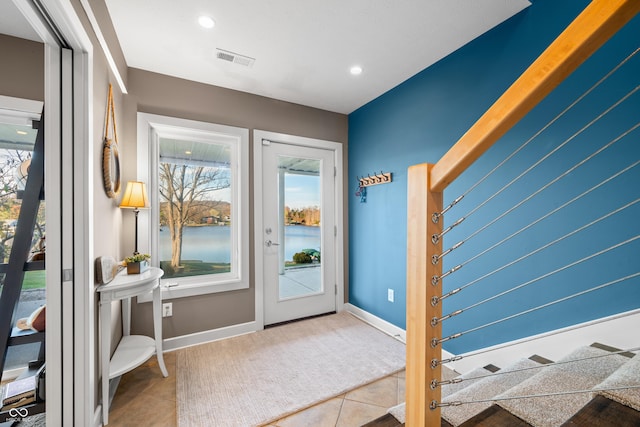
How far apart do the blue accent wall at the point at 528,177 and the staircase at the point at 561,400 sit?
0.39 meters

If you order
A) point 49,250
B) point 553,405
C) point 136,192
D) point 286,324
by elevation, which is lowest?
point 286,324

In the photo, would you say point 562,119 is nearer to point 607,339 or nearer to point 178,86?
point 607,339

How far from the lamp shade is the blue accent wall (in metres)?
2.20

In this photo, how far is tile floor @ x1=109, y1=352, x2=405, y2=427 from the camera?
1684mm

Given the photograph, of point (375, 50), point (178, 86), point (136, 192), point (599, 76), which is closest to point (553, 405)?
point (599, 76)

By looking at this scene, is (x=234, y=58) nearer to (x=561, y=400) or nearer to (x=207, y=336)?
(x=207, y=336)

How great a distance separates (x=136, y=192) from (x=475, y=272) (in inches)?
104

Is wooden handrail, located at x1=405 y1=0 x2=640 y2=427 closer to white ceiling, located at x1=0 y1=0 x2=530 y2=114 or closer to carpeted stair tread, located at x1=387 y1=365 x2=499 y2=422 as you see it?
carpeted stair tread, located at x1=387 y1=365 x2=499 y2=422

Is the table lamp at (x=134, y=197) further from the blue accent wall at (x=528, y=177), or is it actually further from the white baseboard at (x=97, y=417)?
the blue accent wall at (x=528, y=177)

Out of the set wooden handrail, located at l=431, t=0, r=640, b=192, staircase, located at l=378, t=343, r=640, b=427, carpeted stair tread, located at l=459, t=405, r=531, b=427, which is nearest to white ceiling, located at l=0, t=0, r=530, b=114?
wooden handrail, located at l=431, t=0, r=640, b=192

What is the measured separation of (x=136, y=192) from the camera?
2.18m

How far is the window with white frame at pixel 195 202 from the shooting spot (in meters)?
2.54

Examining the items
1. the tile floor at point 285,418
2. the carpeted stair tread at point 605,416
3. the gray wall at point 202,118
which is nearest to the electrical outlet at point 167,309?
the gray wall at point 202,118

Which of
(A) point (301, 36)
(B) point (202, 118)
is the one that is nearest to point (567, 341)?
(A) point (301, 36)
